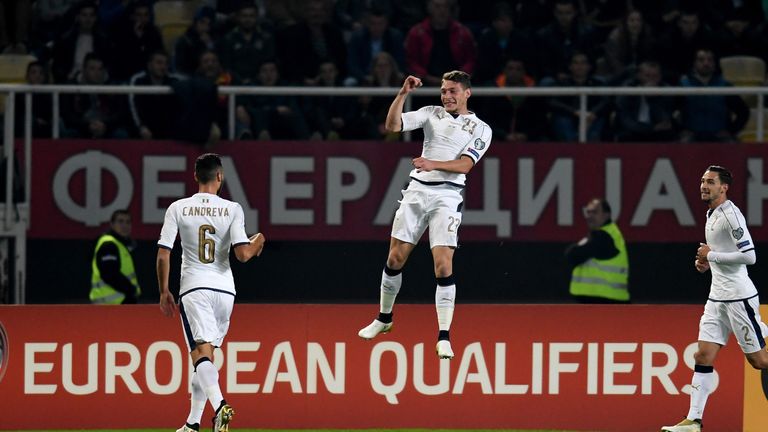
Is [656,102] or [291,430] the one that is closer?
[291,430]

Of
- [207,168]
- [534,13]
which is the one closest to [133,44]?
[534,13]

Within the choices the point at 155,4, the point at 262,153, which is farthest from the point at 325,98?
the point at 155,4

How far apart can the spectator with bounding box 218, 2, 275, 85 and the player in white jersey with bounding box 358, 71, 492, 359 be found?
5.67 m

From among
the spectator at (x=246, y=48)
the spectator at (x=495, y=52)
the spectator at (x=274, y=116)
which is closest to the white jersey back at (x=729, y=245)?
the spectator at (x=495, y=52)

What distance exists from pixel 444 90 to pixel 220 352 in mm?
3395

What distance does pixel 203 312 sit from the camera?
11.9 metres

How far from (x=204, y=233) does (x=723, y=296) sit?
14.0 feet

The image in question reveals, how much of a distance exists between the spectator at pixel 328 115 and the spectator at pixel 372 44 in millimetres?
826

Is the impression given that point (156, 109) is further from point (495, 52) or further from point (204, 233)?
point (204, 233)

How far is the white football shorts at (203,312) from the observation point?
11.9 m

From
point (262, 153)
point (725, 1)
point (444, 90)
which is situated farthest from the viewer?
point (725, 1)

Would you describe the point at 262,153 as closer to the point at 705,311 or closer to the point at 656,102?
the point at 656,102

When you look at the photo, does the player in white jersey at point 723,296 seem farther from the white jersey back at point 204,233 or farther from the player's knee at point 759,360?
the white jersey back at point 204,233

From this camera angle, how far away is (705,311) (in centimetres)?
1302
